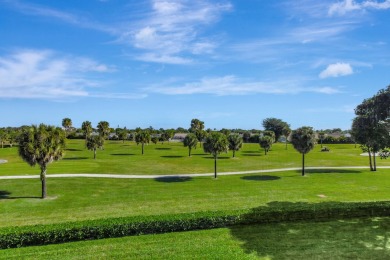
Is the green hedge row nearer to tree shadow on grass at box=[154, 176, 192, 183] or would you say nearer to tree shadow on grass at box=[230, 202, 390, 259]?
tree shadow on grass at box=[230, 202, 390, 259]

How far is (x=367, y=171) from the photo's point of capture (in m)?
53.4

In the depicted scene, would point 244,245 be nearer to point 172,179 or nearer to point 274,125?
point 172,179

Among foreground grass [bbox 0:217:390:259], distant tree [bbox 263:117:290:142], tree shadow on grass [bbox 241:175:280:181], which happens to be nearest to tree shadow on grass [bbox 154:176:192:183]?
tree shadow on grass [bbox 241:175:280:181]

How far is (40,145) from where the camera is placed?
32.5m

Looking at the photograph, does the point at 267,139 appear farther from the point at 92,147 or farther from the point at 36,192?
the point at 36,192

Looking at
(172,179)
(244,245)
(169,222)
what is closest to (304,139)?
(172,179)

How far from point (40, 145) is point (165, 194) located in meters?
13.9

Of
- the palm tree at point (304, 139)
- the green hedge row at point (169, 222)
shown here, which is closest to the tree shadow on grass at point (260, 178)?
the palm tree at point (304, 139)

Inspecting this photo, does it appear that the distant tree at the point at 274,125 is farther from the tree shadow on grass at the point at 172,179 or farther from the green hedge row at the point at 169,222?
the green hedge row at the point at 169,222

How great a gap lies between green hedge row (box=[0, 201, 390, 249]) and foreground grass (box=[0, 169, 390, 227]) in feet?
17.7

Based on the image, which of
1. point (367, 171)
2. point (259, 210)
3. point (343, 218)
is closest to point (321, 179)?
point (367, 171)

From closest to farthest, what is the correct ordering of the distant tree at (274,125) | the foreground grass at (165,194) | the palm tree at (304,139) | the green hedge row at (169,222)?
the green hedge row at (169,222) → the foreground grass at (165,194) → the palm tree at (304,139) → the distant tree at (274,125)

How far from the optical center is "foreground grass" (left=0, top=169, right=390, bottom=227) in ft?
97.2

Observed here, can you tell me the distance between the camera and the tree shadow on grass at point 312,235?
1959 cm
